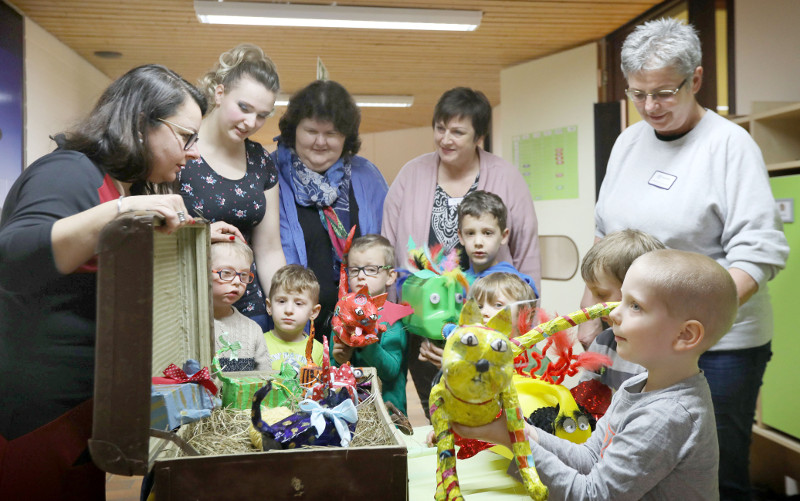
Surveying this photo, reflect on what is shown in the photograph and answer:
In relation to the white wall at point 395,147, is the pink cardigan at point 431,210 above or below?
below

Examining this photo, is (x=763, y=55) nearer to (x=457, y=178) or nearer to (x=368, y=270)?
(x=457, y=178)

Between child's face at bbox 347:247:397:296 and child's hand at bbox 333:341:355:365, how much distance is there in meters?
0.38

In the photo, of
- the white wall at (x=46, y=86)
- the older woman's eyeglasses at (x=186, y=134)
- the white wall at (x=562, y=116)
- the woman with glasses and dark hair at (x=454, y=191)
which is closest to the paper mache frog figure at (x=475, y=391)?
the older woman's eyeglasses at (x=186, y=134)

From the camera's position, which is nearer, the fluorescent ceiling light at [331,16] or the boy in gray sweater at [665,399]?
the boy in gray sweater at [665,399]

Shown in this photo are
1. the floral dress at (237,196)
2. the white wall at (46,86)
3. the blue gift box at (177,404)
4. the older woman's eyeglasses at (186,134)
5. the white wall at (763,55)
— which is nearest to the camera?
the blue gift box at (177,404)

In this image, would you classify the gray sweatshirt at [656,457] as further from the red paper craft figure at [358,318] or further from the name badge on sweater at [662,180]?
the name badge on sweater at [662,180]

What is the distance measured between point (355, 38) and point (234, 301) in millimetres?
3863

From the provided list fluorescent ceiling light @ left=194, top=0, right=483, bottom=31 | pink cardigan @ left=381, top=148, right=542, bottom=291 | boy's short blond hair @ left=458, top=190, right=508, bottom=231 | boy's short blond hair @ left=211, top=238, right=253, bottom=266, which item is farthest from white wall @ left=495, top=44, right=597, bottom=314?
boy's short blond hair @ left=211, top=238, right=253, bottom=266

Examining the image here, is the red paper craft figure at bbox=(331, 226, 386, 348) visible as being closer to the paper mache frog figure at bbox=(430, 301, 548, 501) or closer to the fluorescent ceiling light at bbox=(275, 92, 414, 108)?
the paper mache frog figure at bbox=(430, 301, 548, 501)

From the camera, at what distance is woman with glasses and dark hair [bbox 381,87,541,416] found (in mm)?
2684

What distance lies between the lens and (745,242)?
1.82 m

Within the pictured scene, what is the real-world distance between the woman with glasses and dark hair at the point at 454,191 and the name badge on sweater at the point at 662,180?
0.74 metres

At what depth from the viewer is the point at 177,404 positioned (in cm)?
119

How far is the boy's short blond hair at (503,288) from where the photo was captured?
2.00m
